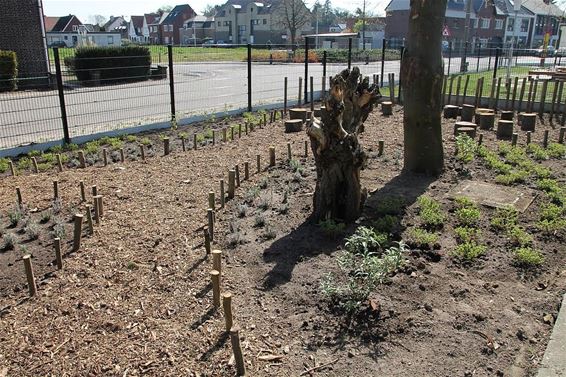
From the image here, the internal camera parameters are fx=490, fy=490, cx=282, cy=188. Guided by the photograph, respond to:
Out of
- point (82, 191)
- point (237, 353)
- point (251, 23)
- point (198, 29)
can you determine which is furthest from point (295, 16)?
point (237, 353)

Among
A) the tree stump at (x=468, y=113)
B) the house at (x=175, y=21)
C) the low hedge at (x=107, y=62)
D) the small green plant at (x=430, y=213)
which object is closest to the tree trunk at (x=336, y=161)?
the small green plant at (x=430, y=213)

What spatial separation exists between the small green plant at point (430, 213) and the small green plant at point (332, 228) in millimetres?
929

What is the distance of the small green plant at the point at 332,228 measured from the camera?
4734 millimetres

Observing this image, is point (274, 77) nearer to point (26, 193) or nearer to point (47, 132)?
point (47, 132)

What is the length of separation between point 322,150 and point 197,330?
2319 mm

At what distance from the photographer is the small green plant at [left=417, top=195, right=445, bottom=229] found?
510 cm

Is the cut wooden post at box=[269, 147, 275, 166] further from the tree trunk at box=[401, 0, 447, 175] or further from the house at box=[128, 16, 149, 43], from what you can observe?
the house at box=[128, 16, 149, 43]

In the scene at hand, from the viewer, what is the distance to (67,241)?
4770 millimetres

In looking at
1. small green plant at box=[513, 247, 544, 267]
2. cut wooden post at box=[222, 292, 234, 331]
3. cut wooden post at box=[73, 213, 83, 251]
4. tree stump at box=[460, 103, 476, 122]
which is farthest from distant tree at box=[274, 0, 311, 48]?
cut wooden post at box=[222, 292, 234, 331]

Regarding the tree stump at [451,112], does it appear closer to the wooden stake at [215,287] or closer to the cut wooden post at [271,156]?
the cut wooden post at [271,156]

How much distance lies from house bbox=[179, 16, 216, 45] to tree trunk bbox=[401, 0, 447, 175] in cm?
8450

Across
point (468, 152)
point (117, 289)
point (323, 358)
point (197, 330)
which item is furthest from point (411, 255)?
point (468, 152)

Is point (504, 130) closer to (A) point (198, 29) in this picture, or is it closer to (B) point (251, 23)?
(B) point (251, 23)

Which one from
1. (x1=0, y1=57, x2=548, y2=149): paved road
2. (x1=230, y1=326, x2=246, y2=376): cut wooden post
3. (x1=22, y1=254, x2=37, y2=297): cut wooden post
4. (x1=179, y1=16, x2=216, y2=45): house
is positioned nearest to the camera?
(x1=230, y1=326, x2=246, y2=376): cut wooden post
